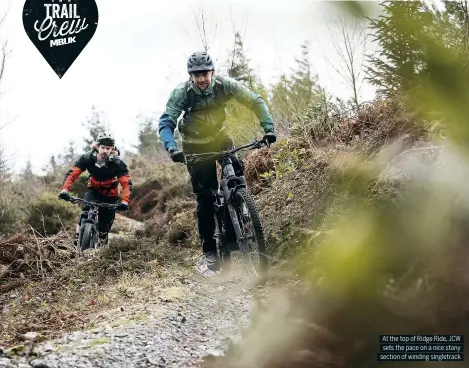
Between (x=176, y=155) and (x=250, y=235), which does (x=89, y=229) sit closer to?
(x=176, y=155)

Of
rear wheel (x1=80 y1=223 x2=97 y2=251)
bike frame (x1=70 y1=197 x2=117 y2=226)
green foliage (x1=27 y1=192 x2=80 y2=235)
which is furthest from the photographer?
green foliage (x1=27 y1=192 x2=80 y2=235)

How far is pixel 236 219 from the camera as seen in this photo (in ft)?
14.3

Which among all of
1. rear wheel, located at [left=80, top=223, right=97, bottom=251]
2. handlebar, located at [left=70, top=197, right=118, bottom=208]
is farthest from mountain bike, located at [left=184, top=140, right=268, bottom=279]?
handlebar, located at [left=70, top=197, right=118, bottom=208]

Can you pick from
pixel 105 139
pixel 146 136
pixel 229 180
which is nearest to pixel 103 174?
pixel 105 139

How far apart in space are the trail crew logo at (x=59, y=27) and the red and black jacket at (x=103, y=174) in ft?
9.44

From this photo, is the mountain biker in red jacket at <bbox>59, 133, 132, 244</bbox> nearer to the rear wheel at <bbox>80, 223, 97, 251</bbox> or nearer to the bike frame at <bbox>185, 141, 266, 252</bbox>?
the rear wheel at <bbox>80, 223, 97, 251</bbox>

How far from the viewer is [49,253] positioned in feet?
19.8

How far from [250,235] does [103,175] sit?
3.78 m

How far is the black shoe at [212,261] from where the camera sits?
5039 mm

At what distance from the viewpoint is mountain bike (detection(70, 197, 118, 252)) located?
6.55 m

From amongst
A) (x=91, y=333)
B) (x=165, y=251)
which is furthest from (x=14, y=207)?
(x=91, y=333)

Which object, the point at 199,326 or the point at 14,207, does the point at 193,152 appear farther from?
the point at 14,207

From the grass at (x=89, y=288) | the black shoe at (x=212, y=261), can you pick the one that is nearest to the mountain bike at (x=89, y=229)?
the grass at (x=89, y=288)

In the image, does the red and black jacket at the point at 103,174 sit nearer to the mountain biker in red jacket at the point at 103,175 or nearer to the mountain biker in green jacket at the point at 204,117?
the mountain biker in red jacket at the point at 103,175
